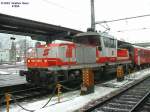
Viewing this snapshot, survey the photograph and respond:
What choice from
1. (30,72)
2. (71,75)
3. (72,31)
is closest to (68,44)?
(71,75)

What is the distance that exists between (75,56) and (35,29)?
20.7ft

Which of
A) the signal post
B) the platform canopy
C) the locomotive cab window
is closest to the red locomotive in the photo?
the locomotive cab window

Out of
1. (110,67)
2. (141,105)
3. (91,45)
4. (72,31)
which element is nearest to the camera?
(141,105)

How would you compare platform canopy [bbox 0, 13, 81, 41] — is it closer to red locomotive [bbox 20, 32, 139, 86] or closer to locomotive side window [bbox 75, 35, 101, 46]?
red locomotive [bbox 20, 32, 139, 86]

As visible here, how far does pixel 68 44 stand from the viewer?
1305 cm

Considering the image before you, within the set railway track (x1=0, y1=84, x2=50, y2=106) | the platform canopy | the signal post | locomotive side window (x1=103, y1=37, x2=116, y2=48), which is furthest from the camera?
locomotive side window (x1=103, y1=37, x2=116, y2=48)

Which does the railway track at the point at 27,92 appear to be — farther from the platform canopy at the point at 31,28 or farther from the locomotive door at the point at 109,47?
the locomotive door at the point at 109,47

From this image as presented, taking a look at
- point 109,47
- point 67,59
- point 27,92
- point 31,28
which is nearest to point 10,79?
point 31,28

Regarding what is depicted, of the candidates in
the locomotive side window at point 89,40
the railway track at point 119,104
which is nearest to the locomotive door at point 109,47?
the locomotive side window at point 89,40

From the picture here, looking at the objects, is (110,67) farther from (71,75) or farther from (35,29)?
(35,29)

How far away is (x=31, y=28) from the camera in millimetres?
18078

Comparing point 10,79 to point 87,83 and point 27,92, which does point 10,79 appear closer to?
point 27,92

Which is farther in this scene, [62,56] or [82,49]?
[82,49]

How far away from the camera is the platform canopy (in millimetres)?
15625
